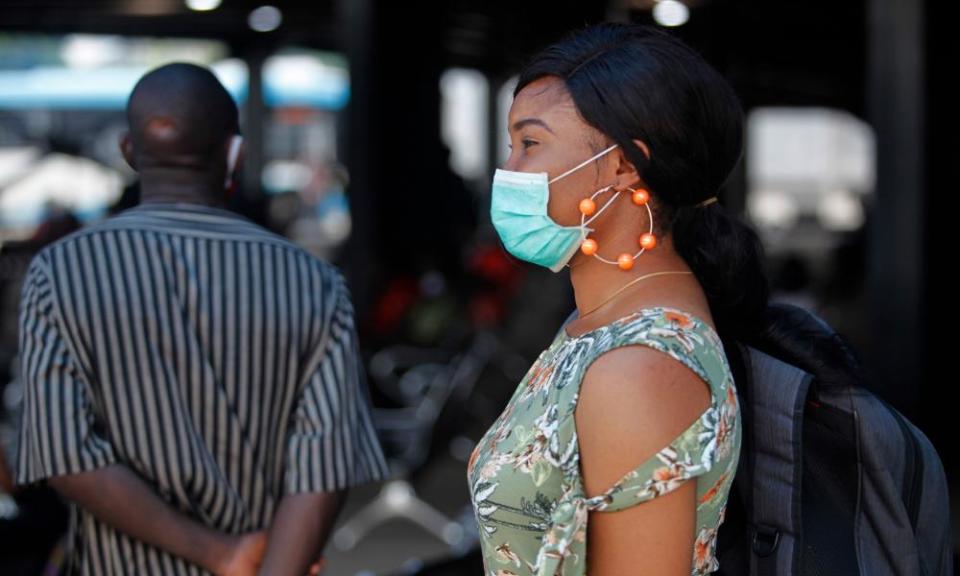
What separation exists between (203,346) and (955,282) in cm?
484

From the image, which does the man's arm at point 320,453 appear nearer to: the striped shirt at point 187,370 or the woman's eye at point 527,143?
the striped shirt at point 187,370

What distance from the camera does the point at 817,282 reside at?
1264 centimetres

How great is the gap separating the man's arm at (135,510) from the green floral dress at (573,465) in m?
0.64

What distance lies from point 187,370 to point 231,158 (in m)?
0.36

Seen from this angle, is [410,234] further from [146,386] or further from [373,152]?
[146,386]

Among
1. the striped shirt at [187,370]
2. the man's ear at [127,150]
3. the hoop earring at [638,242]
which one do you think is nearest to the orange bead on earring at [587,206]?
the hoop earring at [638,242]

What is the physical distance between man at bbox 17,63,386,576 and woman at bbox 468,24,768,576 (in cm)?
56

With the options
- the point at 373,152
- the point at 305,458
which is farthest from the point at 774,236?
the point at 305,458

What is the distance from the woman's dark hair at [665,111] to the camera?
59.3 inches

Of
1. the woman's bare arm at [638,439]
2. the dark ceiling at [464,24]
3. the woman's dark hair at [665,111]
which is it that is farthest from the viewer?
the dark ceiling at [464,24]

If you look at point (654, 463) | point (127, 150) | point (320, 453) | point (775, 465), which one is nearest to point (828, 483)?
point (775, 465)

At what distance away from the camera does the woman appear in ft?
4.58

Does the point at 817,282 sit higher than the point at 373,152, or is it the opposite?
the point at 373,152

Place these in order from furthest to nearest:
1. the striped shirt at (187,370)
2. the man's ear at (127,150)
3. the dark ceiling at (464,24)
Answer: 1. the dark ceiling at (464,24)
2. the man's ear at (127,150)
3. the striped shirt at (187,370)
